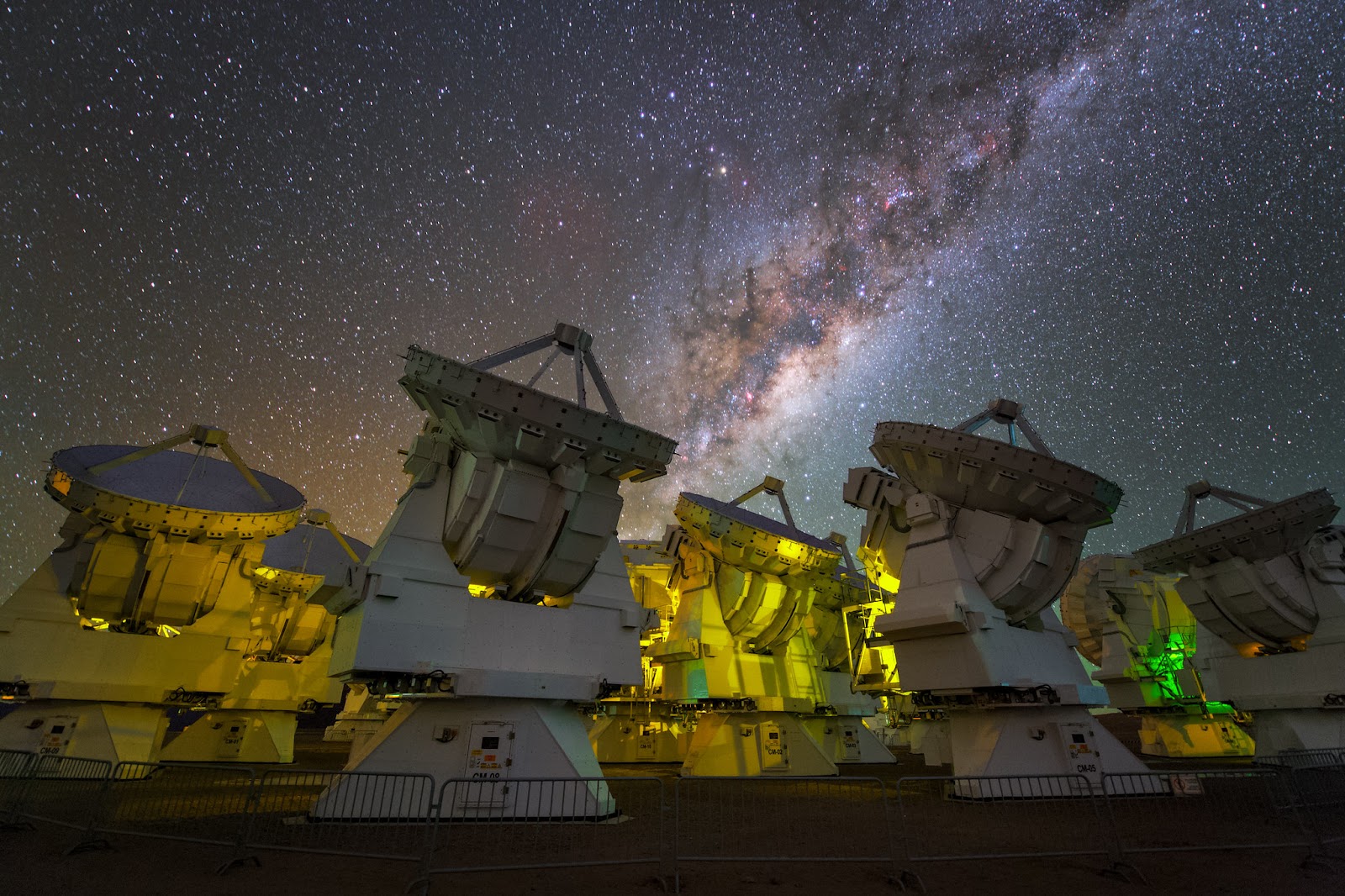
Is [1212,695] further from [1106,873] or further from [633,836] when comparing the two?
[633,836]

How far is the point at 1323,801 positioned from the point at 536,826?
1254 cm

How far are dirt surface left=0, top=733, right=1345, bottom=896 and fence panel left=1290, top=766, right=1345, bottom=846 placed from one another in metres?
0.64

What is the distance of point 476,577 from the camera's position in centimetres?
1159

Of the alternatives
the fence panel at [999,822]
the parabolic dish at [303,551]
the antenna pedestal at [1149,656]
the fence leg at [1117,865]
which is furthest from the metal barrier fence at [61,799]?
the antenna pedestal at [1149,656]

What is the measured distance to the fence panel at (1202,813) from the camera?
Answer: 862 cm

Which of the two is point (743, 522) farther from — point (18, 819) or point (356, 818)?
point (18, 819)

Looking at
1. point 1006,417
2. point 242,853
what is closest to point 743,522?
point 1006,417

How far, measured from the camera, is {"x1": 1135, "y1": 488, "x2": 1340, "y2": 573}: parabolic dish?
16172 millimetres

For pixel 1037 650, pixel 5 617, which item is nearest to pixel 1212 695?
pixel 1037 650

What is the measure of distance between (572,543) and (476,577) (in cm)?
179

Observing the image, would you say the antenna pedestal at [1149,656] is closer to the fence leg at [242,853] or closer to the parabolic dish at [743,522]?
the parabolic dish at [743,522]

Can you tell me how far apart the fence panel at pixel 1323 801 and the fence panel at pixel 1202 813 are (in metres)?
0.22

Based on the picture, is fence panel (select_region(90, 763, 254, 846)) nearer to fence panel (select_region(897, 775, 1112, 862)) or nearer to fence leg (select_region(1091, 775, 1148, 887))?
fence panel (select_region(897, 775, 1112, 862))

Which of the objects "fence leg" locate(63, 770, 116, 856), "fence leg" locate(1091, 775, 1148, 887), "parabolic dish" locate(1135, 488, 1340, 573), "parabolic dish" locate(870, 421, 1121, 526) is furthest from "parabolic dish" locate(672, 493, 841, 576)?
"fence leg" locate(63, 770, 116, 856)
